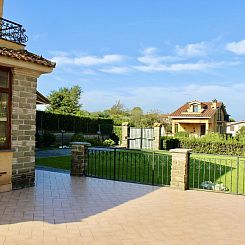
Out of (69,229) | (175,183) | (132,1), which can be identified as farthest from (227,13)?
(69,229)

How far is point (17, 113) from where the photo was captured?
8.30 meters

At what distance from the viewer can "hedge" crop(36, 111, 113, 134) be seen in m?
24.9

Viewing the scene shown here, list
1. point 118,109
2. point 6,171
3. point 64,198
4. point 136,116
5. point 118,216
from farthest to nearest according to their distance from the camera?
point 118,109, point 136,116, point 6,171, point 64,198, point 118,216

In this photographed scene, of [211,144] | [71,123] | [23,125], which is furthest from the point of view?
[71,123]

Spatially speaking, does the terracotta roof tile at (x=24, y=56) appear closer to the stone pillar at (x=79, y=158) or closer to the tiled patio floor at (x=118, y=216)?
the stone pillar at (x=79, y=158)

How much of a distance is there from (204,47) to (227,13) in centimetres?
1039

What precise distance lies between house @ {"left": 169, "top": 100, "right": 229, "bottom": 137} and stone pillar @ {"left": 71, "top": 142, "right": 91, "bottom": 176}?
29.6 meters

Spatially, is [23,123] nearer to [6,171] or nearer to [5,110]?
[5,110]

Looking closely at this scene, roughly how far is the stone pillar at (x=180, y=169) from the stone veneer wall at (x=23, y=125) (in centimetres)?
→ 395

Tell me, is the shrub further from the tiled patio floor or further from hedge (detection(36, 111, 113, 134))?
the tiled patio floor

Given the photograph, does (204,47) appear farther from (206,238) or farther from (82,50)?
(206,238)

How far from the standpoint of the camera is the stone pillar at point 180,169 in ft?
29.4

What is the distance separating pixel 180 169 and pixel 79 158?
3.46 meters

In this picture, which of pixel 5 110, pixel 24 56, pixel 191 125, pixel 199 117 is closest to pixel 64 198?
pixel 5 110
